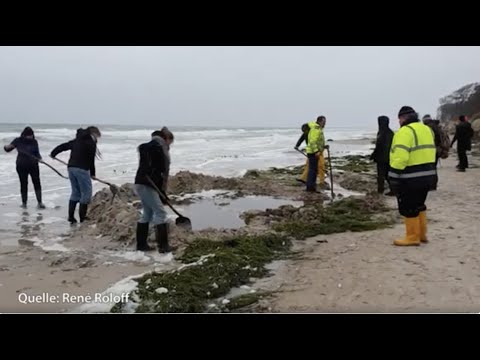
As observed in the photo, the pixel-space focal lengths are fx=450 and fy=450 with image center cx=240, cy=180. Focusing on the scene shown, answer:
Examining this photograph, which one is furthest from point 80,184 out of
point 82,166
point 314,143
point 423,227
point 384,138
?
point 384,138

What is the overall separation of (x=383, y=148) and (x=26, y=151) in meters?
7.73

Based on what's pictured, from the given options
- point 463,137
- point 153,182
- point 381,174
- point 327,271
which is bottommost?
point 327,271

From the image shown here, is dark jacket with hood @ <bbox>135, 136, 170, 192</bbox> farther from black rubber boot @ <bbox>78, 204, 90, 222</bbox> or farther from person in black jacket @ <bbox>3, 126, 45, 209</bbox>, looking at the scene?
person in black jacket @ <bbox>3, 126, 45, 209</bbox>

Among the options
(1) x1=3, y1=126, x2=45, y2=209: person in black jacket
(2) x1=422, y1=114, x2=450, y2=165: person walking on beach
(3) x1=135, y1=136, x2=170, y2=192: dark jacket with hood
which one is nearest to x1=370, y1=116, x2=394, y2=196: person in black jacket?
(2) x1=422, y1=114, x2=450, y2=165: person walking on beach

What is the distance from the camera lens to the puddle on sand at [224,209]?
26.5 feet

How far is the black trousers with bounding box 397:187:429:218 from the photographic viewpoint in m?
5.85

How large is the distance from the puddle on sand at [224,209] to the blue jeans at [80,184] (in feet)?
6.20

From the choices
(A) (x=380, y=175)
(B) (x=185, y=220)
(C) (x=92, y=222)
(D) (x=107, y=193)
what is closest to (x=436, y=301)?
(B) (x=185, y=220)

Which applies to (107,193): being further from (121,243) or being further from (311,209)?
(311,209)

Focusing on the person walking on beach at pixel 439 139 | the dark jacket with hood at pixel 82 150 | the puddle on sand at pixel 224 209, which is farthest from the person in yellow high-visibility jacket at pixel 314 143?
the dark jacket with hood at pixel 82 150

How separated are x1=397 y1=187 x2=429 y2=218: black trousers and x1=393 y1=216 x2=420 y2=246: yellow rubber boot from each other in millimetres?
118

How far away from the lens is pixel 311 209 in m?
8.32

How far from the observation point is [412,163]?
580cm

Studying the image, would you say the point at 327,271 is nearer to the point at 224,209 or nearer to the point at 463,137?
the point at 224,209
